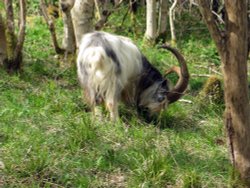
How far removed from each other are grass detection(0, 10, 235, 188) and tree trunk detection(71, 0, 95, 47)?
0.79 metres

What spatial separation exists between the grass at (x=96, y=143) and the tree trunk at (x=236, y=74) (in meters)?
0.34

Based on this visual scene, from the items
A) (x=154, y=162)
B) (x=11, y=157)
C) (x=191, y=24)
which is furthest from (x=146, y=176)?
(x=191, y=24)

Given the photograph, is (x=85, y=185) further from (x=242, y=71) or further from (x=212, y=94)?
(x=212, y=94)

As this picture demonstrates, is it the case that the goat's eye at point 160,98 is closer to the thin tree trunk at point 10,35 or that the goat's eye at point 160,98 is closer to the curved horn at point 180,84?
the curved horn at point 180,84

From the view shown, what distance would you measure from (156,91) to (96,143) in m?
1.80

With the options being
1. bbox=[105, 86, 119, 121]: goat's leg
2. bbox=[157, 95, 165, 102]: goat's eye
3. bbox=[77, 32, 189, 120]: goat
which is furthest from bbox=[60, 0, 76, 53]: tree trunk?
bbox=[105, 86, 119, 121]: goat's leg

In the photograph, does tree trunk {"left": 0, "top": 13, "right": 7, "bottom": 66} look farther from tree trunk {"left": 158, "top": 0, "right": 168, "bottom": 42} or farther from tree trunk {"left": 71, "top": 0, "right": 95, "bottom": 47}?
tree trunk {"left": 158, "top": 0, "right": 168, "bottom": 42}

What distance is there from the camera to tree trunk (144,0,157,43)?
10961mm

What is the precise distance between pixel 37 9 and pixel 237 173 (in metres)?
7.91

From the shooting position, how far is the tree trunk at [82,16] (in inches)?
332

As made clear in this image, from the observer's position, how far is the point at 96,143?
598 centimetres

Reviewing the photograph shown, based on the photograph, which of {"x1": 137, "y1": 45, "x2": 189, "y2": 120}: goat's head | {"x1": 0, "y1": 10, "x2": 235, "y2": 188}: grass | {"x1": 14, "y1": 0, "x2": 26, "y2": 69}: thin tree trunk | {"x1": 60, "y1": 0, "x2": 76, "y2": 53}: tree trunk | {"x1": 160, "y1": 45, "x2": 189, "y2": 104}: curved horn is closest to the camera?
{"x1": 0, "y1": 10, "x2": 235, "y2": 188}: grass

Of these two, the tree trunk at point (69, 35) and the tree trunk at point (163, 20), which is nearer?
the tree trunk at point (69, 35)

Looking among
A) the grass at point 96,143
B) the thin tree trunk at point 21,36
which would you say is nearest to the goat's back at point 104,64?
the grass at point 96,143
